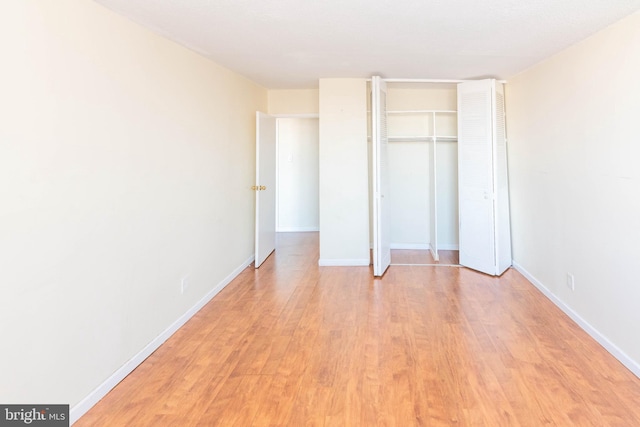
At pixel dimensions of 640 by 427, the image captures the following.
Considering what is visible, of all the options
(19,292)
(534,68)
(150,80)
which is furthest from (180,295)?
(534,68)

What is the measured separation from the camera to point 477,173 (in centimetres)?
406

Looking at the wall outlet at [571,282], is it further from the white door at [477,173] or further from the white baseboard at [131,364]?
the white baseboard at [131,364]

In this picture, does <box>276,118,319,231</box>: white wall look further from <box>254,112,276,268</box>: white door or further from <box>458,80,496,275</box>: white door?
<box>458,80,496,275</box>: white door

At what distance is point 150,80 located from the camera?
239 centimetres

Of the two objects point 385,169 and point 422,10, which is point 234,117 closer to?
point 385,169

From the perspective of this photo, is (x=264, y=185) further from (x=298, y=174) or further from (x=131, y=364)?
(x=131, y=364)

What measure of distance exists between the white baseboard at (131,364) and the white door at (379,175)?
178 centimetres

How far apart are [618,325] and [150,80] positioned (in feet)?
11.4

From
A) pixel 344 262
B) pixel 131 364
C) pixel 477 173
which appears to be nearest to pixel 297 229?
pixel 344 262

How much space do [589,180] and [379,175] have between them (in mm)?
1852

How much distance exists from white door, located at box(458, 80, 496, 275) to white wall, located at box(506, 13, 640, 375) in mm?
343

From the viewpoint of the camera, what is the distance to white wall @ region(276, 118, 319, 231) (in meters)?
6.84

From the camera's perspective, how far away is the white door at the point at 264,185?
14.3 feet

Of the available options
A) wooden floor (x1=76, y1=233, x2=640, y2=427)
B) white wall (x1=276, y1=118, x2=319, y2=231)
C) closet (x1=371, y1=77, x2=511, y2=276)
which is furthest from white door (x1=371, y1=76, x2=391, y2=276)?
white wall (x1=276, y1=118, x2=319, y2=231)
